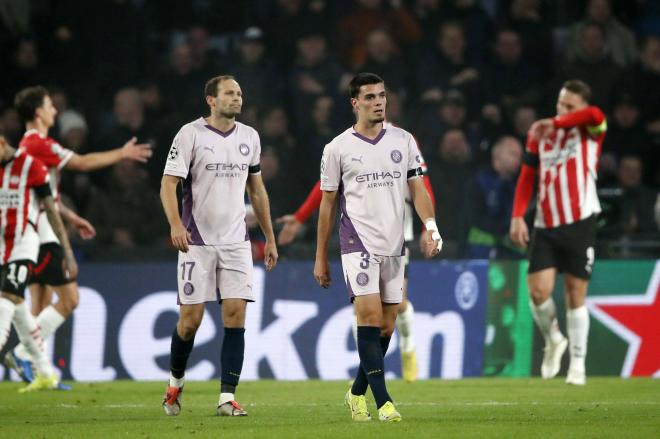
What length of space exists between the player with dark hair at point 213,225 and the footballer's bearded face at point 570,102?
155 inches

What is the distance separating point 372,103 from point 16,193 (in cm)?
358

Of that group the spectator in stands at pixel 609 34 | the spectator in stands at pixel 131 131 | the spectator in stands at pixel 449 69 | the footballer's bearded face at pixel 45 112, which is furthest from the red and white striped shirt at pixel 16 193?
the spectator in stands at pixel 609 34

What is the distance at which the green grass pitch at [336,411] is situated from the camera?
7234 millimetres

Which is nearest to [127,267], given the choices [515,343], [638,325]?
[515,343]

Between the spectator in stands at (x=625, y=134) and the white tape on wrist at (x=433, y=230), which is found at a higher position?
the spectator in stands at (x=625, y=134)

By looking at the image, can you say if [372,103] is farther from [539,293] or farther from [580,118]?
[539,293]

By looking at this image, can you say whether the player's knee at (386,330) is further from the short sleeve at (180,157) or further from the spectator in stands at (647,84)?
the spectator in stands at (647,84)

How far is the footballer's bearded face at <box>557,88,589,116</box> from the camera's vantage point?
37.7 feet

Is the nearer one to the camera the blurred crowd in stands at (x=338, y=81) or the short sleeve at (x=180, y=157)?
the short sleeve at (x=180, y=157)

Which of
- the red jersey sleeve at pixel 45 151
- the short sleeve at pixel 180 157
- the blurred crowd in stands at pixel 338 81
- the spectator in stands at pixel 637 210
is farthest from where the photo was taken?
the blurred crowd in stands at pixel 338 81

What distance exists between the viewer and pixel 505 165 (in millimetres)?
→ 14539

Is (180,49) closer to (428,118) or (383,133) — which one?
(428,118)

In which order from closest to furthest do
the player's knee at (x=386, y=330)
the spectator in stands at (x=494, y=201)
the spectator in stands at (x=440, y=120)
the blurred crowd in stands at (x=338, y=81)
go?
the player's knee at (x=386, y=330) → the spectator in stands at (x=494, y=201) → the blurred crowd in stands at (x=338, y=81) → the spectator in stands at (x=440, y=120)

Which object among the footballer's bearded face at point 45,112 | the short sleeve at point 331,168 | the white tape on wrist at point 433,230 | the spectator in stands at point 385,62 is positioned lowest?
the white tape on wrist at point 433,230
